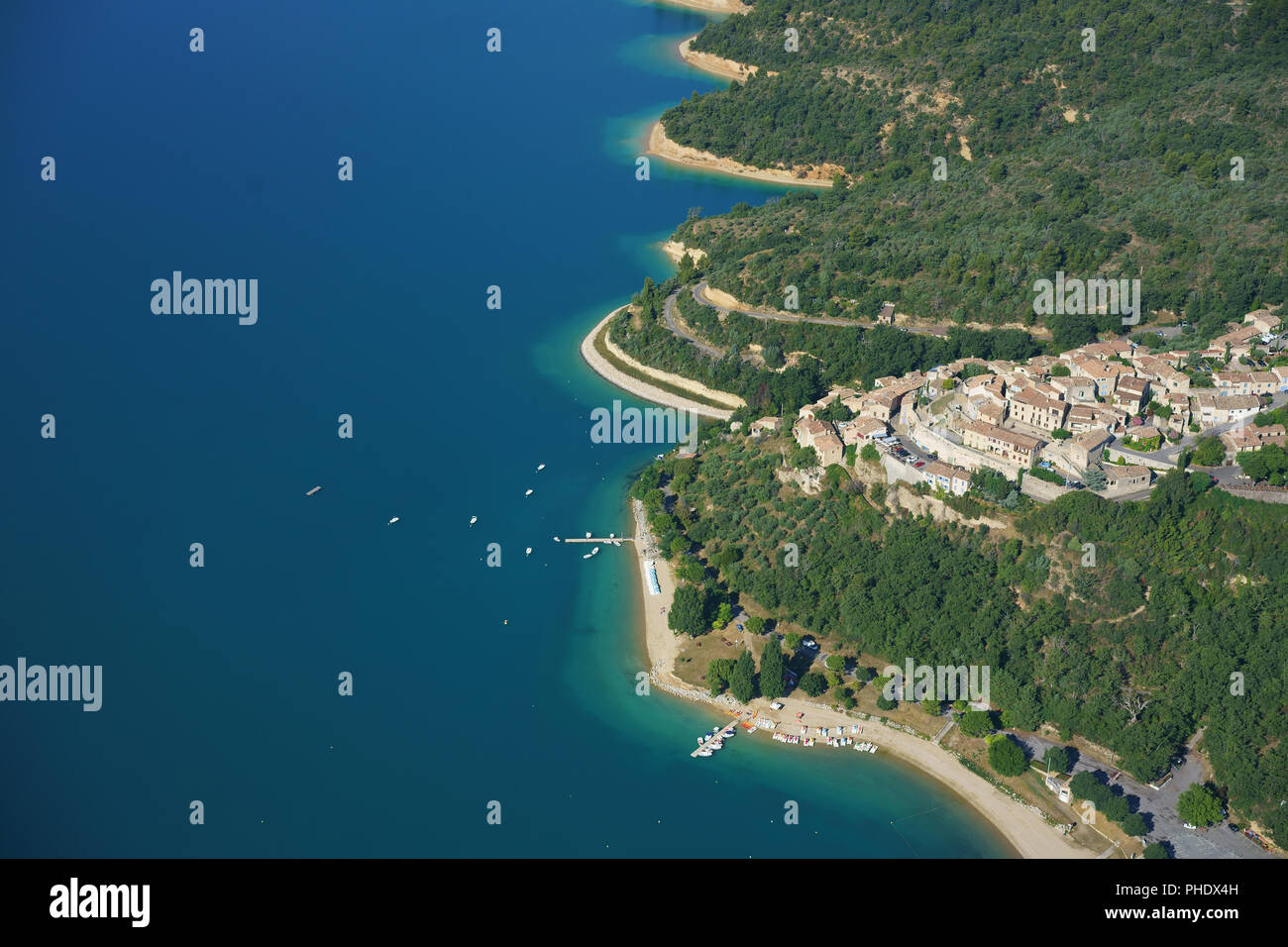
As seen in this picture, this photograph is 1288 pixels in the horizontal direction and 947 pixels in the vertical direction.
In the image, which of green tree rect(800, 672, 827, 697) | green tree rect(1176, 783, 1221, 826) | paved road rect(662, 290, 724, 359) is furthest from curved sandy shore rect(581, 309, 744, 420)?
green tree rect(1176, 783, 1221, 826)

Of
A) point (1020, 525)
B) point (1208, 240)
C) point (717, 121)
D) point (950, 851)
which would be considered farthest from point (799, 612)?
point (717, 121)

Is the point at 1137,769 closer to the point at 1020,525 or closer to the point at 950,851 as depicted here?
the point at 950,851

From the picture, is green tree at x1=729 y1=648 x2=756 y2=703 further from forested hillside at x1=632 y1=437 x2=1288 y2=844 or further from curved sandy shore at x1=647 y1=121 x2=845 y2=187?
curved sandy shore at x1=647 y1=121 x2=845 y2=187

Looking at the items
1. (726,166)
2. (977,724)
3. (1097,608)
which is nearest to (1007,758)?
(977,724)

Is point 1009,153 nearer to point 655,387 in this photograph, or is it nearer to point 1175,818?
point 655,387

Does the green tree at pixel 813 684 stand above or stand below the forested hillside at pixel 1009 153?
below
